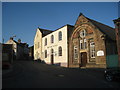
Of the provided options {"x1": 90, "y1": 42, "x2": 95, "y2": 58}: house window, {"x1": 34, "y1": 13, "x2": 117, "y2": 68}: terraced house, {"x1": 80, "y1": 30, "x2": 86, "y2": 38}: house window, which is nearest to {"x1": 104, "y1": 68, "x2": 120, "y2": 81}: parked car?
{"x1": 34, "y1": 13, "x2": 117, "y2": 68}: terraced house

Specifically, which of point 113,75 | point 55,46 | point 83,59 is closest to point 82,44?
point 83,59

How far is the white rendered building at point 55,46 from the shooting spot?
2645 centimetres

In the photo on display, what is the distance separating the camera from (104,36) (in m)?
19.0

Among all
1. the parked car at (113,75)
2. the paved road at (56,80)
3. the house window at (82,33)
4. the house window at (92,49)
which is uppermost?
the house window at (82,33)

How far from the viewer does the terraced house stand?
19547 millimetres

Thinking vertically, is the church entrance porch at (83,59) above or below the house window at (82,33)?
below

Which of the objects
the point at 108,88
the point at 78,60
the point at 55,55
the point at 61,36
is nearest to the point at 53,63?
the point at 55,55

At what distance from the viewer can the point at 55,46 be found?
29656 mm

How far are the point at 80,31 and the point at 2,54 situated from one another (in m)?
15.0

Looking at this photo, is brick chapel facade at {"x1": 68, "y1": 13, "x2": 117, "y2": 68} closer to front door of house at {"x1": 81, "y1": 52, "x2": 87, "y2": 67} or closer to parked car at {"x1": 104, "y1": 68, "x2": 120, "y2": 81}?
front door of house at {"x1": 81, "y1": 52, "x2": 87, "y2": 67}

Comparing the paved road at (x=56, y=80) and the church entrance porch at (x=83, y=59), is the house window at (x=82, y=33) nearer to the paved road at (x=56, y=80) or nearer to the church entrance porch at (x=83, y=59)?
the church entrance porch at (x=83, y=59)

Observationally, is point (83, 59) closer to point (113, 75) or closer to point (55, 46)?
point (55, 46)

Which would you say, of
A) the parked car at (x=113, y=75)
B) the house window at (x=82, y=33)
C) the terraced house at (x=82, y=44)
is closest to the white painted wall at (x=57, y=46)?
the terraced house at (x=82, y=44)

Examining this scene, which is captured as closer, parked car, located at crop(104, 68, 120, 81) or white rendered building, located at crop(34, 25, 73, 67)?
parked car, located at crop(104, 68, 120, 81)
